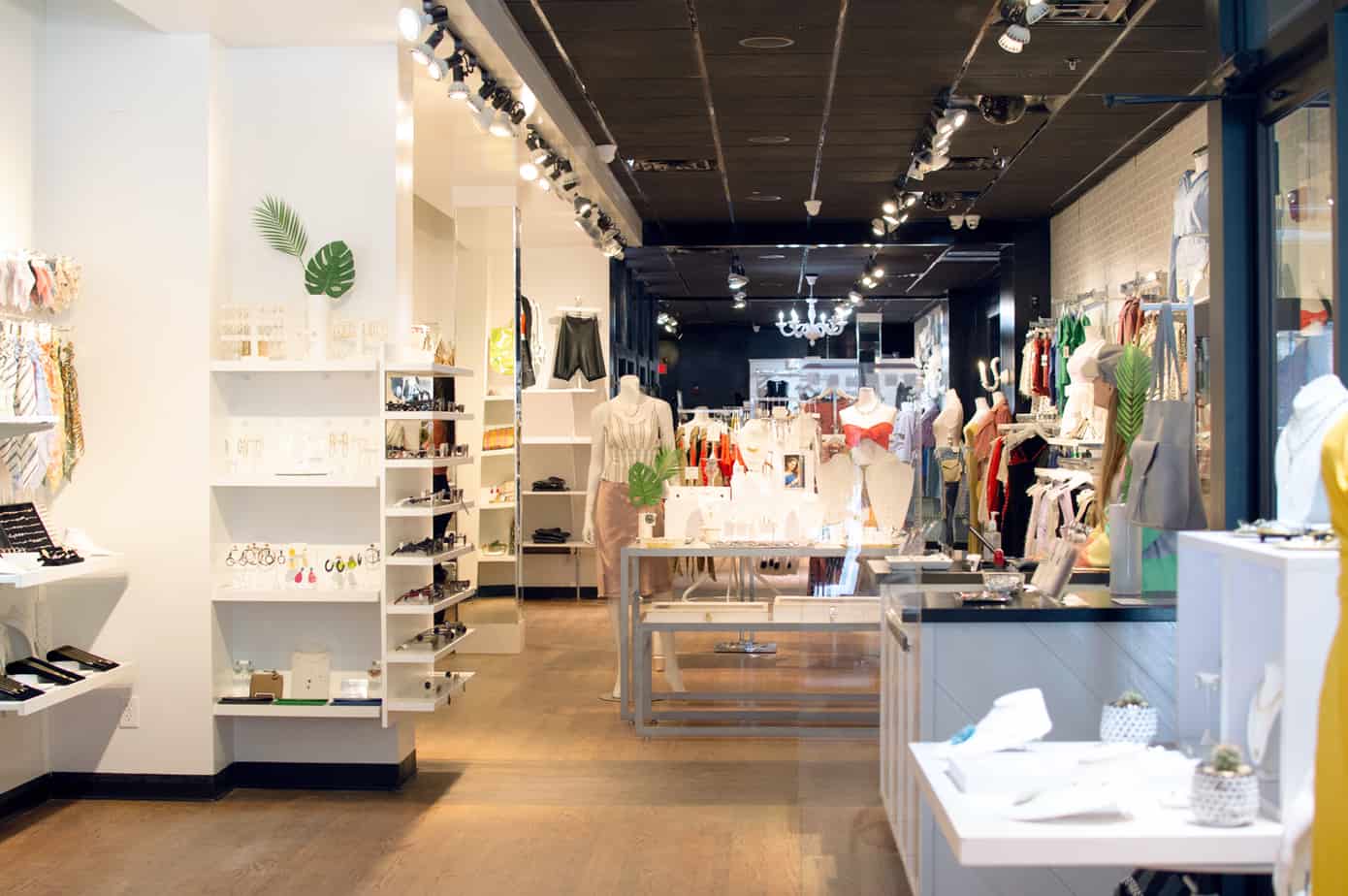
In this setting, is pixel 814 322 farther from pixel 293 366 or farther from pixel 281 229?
pixel 293 366

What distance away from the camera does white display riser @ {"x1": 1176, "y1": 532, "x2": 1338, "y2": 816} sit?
218 centimetres

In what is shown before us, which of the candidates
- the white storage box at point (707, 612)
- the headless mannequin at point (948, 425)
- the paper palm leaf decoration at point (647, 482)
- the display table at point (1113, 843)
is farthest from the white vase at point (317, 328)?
the headless mannequin at point (948, 425)

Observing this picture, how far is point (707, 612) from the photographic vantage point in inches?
255

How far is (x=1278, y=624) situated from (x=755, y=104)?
557cm

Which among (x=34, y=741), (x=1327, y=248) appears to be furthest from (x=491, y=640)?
(x=1327, y=248)

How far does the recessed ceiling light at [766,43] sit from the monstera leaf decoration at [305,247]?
2.23 metres

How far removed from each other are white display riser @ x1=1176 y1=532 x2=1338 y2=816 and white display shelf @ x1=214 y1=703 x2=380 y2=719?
3319mm

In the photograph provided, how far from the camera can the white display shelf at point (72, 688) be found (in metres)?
4.41

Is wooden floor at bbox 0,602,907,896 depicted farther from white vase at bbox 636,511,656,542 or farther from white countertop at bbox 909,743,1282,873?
white countertop at bbox 909,743,1282,873

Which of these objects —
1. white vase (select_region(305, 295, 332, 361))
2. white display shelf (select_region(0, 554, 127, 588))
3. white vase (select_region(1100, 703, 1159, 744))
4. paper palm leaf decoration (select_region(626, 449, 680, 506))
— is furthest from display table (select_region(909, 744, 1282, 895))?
paper palm leaf decoration (select_region(626, 449, 680, 506))

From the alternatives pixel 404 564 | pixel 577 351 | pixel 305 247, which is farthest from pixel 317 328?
pixel 577 351

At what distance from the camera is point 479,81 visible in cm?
579

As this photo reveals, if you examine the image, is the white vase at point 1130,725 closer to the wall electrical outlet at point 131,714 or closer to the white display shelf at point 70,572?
the white display shelf at point 70,572

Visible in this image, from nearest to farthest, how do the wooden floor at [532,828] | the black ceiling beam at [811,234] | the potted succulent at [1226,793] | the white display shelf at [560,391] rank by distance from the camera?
the potted succulent at [1226,793], the wooden floor at [532,828], the white display shelf at [560,391], the black ceiling beam at [811,234]
